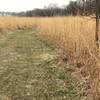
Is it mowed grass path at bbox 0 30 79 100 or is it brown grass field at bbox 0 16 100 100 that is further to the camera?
brown grass field at bbox 0 16 100 100

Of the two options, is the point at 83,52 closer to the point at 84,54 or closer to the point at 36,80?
the point at 84,54

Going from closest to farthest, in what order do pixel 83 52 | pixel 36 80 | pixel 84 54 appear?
pixel 36 80 < pixel 84 54 < pixel 83 52

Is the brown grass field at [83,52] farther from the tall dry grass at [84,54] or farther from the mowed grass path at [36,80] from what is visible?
the mowed grass path at [36,80]

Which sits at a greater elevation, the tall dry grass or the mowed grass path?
the tall dry grass

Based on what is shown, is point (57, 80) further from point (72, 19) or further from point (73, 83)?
point (72, 19)

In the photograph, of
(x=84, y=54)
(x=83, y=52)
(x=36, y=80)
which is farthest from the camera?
(x=83, y=52)

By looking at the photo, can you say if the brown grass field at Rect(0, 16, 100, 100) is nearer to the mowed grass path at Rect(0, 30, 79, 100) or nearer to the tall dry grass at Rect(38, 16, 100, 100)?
the tall dry grass at Rect(38, 16, 100, 100)

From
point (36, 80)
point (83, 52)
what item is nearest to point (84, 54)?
point (83, 52)

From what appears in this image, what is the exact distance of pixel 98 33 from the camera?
5.75m

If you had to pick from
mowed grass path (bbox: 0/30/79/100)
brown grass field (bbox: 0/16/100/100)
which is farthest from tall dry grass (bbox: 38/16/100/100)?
mowed grass path (bbox: 0/30/79/100)

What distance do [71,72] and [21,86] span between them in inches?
46.8

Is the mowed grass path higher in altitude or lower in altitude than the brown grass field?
lower

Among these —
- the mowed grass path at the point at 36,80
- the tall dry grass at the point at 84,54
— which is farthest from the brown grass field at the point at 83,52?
the mowed grass path at the point at 36,80

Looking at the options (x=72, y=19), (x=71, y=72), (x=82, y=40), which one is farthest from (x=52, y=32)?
(x=71, y=72)
